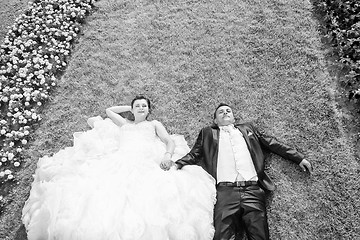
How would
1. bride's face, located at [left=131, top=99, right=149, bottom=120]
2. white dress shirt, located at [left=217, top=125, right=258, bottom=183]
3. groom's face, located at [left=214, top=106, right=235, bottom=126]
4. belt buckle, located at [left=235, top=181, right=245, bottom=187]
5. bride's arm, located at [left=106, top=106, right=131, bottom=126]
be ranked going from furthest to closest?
bride's arm, located at [left=106, top=106, right=131, bottom=126] → bride's face, located at [left=131, top=99, right=149, bottom=120] → groom's face, located at [left=214, top=106, right=235, bottom=126] → white dress shirt, located at [left=217, top=125, right=258, bottom=183] → belt buckle, located at [left=235, top=181, right=245, bottom=187]

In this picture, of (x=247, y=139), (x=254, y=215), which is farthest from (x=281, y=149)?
(x=254, y=215)

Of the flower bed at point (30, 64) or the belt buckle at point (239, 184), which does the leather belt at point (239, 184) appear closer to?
the belt buckle at point (239, 184)

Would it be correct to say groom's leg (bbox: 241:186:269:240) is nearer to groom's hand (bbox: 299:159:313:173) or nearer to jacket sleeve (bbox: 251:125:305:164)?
jacket sleeve (bbox: 251:125:305:164)

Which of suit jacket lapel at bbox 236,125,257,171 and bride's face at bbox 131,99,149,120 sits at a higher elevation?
bride's face at bbox 131,99,149,120

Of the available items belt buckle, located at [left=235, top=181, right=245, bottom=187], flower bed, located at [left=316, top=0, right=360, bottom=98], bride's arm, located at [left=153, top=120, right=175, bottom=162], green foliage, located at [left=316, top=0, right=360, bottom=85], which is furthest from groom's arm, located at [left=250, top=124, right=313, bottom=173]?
green foliage, located at [left=316, top=0, right=360, bottom=85]

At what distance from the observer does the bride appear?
14.0 feet

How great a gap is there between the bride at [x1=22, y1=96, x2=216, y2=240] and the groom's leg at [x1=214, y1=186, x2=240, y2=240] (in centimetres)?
16

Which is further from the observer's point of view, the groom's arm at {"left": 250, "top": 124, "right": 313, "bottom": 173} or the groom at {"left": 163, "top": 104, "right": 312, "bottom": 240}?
the groom's arm at {"left": 250, "top": 124, "right": 313, "bottom": 173}

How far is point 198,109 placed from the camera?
687 centimetres

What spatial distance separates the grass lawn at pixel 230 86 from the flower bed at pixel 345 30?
303 mm

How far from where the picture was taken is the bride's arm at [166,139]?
5.61 m

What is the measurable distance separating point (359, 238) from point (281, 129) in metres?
2.13

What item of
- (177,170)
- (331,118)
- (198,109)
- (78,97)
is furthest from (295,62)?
(78,97)

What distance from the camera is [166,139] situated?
6.00 meters
